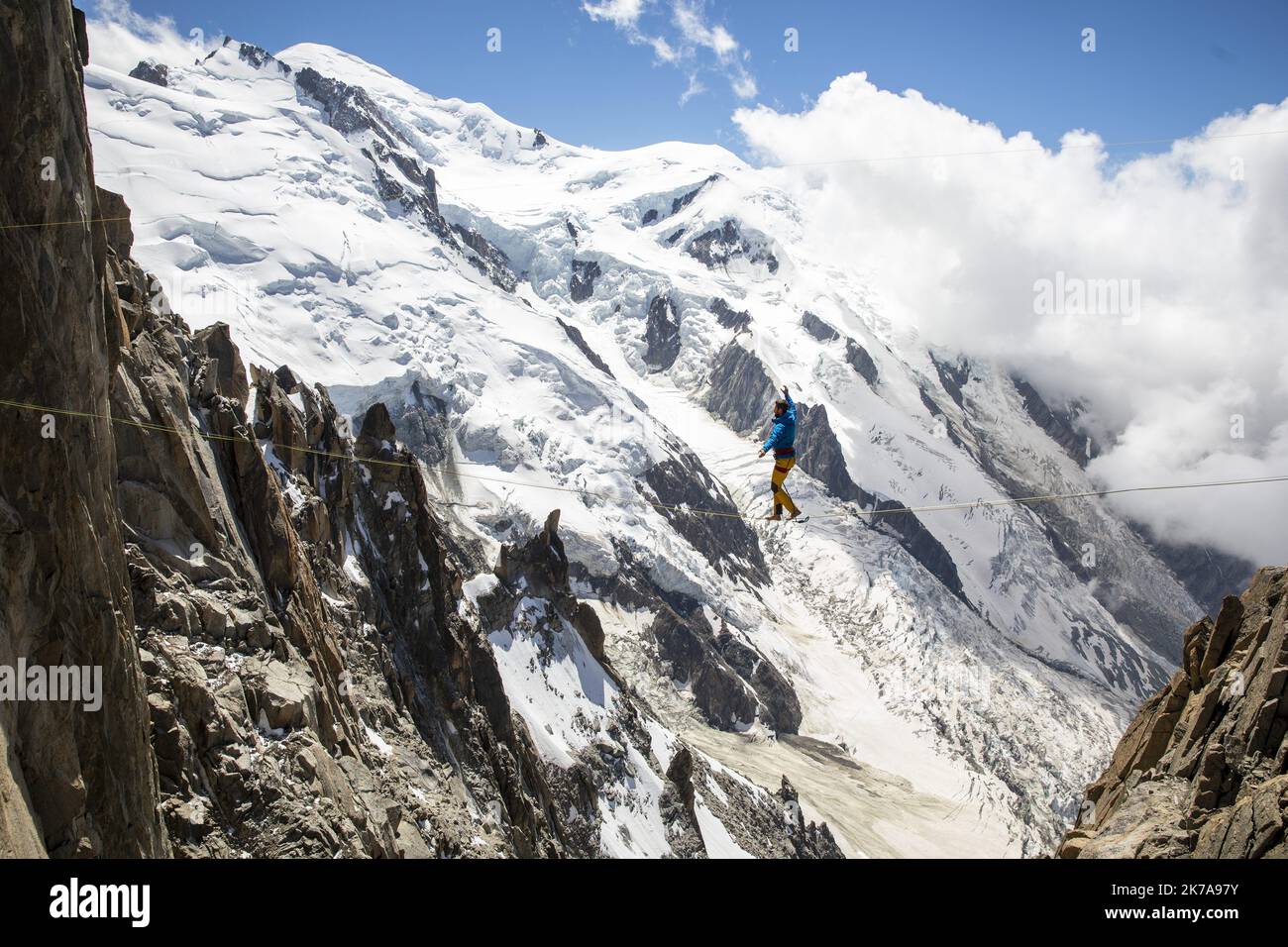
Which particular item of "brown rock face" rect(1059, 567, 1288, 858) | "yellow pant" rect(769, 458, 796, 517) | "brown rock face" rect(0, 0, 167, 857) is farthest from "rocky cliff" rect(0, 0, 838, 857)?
"brown rock face" rect(1059, 567, 1288, 858)

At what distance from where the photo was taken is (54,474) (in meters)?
14.4

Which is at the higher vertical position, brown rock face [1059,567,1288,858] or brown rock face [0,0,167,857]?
brown rock face [0,0,167,857]

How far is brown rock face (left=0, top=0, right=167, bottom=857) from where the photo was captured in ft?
44.8

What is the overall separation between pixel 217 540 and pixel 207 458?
110 inches

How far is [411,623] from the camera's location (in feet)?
170

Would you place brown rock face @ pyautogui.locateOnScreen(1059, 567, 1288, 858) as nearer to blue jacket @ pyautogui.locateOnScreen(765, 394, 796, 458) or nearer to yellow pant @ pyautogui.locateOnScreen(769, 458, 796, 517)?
yellow pant @ pyautogui.locateOnScreen(769, 458, 796, 517)

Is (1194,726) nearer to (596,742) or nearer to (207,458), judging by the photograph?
(207,458)

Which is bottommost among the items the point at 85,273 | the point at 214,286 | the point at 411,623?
the point at 85,273

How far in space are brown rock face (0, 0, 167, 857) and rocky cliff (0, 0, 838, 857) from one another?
4 cm

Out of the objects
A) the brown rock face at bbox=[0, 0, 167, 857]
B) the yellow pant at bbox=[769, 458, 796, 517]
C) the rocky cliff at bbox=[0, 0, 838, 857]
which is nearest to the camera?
the brown rock face at bbox=[0, 0, 167, 857]

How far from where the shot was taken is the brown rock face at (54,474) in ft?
44.8

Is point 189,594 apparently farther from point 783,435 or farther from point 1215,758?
point 1215,758

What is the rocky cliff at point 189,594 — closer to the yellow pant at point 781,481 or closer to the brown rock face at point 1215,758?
the yellow pant at point 781,481
